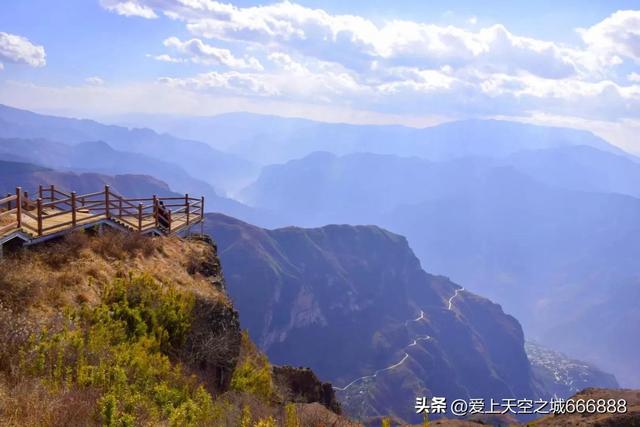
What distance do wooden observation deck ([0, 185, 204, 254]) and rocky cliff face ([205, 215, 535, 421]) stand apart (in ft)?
310

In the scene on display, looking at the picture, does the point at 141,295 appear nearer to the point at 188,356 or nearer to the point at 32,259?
the point at 188,356

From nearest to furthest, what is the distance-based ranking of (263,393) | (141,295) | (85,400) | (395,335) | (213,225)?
(85,400) → (141,295) → (263,393) → (395,335) → (213,225)

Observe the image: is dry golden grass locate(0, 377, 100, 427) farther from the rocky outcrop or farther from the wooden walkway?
the rocky outcrop

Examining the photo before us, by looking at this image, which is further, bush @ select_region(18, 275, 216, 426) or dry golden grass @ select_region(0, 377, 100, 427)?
bush @ select_region(18, 275, 216, 426)

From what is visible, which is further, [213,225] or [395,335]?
[213,225]

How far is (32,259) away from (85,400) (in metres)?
8.24

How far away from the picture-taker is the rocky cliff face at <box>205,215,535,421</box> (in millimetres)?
132750

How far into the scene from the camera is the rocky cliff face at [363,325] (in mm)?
132750

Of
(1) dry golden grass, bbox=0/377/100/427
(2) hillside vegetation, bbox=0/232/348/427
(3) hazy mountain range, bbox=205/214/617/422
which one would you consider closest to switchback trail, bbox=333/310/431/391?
(3) hazy mountain range, bbox=205/214/617/422

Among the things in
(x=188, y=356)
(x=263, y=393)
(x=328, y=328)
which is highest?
(x=188, y=356)

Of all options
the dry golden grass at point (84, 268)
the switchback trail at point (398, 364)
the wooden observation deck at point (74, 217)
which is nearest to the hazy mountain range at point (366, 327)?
the switchback trail at point (398, 364)

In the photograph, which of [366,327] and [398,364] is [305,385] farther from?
[366,327]

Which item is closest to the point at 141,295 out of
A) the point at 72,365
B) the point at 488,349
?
the point at 72,365

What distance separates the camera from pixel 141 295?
1425 cm
